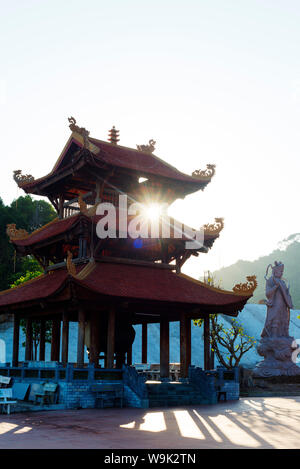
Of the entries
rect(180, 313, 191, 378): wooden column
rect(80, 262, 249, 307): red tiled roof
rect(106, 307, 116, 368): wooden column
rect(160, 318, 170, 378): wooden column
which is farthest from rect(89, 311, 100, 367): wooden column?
rect(180, 313, 191, 378): wooden column

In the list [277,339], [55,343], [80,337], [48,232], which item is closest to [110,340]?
[80,337]

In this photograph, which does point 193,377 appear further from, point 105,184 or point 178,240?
point 105,184

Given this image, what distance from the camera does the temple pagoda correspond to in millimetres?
22266

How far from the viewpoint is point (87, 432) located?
501 inches

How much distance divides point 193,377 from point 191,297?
3.40 metres

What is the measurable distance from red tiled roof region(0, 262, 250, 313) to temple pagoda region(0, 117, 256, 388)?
0.05m

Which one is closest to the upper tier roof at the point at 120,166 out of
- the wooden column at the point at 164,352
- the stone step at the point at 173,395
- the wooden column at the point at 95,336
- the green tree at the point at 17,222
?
the wooden column at the point at 95,336

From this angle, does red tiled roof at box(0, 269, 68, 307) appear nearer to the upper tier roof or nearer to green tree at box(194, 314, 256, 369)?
the upper tier roof

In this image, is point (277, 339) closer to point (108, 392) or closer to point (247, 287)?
point (247, 287)

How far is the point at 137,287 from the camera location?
22859 millimetres

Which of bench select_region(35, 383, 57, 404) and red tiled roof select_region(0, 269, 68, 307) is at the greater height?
red tiled roof select_region(0, 269, 68, 307)

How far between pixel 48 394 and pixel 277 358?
1521 cm

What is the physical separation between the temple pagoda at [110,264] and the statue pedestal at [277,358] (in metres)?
5.57
